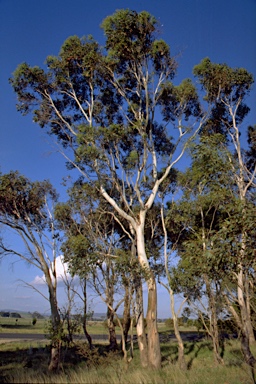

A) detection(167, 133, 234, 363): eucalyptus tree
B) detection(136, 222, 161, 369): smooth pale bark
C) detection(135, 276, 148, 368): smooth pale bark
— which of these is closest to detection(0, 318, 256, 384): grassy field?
detection(136, 222, 161, 369): smooth pale bark

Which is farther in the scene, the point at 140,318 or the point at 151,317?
the point at 140,318

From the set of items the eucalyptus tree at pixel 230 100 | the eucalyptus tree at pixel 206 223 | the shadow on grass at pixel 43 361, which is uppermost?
the eucalyptus tree at pixel 230 100

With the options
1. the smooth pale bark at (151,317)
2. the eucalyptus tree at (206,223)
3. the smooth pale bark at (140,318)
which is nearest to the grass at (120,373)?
the smooth pale bark at (151,317)

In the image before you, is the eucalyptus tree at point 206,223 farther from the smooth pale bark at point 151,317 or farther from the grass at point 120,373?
the grass at point 120,373

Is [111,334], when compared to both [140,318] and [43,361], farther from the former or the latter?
[140,318]

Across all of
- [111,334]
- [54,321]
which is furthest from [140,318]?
[111,334]

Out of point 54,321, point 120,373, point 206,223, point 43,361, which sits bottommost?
point 43,361

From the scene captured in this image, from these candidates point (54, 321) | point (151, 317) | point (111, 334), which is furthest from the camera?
point (111, 334)

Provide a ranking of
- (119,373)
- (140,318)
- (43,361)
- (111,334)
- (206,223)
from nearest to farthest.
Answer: (119,373) → (140,318) → (43,361) → (206,223) → (111,334)

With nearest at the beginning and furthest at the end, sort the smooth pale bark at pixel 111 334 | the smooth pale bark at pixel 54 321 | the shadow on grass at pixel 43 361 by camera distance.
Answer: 1. the shadow on grass at pixel 43 361
2. the smooth pale bark at pixel 54 321
3. the smooth pale bark at pixel 111 334

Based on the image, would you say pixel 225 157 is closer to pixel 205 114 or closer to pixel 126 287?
pixel 126 287

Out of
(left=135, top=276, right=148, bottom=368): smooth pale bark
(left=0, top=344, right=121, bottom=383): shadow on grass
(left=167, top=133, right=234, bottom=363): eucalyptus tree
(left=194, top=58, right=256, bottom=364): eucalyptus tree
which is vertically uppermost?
(left=194, top=58, right=256, bottom=364): eucalyptus tree

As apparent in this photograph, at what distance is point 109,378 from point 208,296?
665cm

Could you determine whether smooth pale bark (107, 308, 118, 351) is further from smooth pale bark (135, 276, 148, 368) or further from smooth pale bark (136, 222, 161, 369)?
smooth pale bark (136, 222, 161, 369)
